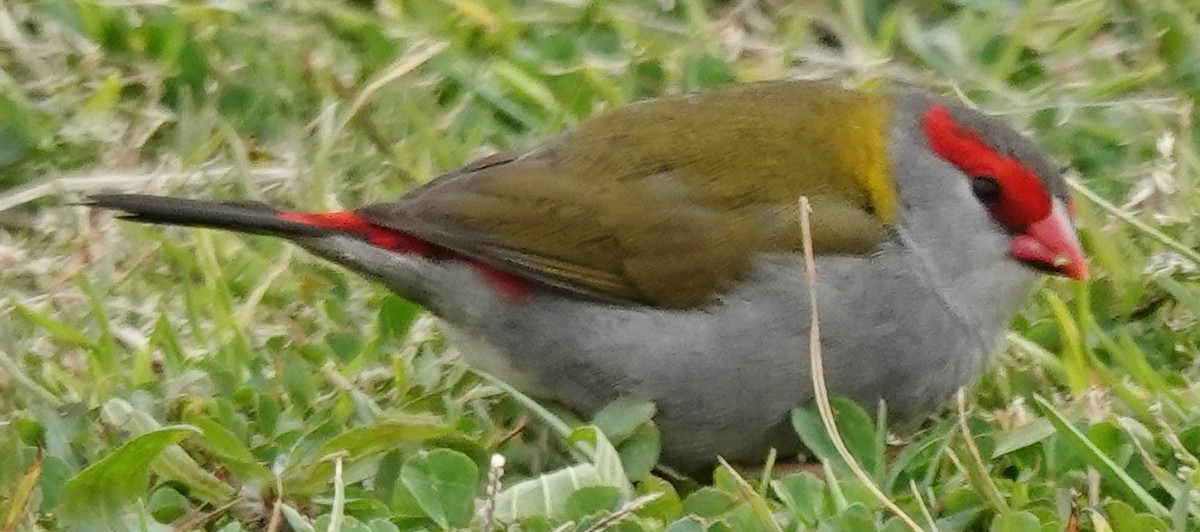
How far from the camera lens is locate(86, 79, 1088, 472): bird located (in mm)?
3264

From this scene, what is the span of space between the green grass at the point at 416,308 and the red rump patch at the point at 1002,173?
0.97 feet

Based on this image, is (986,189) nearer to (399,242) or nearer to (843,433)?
(843,433)

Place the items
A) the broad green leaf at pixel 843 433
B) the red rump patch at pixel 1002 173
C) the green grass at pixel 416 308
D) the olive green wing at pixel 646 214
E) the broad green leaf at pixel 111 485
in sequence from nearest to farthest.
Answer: the broad green leaf at pixel 111 485, the green grass at pixel 416 308, the broad green leaf at pixel 843 433, the olive green wing at pixel 646 214, the red rump patch at pixel 1002 173

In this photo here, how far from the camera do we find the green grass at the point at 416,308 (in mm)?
3061

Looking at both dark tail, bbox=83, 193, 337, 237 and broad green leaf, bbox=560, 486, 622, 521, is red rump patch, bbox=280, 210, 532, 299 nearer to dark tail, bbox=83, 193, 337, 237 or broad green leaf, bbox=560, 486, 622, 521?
dark tail, bbox=83, 193, 337, 237

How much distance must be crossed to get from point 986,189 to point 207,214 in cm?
143

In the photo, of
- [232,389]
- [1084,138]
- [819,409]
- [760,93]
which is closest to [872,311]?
[819,409]

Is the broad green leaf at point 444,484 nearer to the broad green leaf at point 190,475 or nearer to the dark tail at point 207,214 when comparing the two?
the broad green leaf at point 190,475

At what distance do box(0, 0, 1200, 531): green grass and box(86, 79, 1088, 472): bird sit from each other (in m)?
0.10

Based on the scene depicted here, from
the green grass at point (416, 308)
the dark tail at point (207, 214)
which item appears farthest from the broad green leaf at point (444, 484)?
the dark tail at point (207, 214)

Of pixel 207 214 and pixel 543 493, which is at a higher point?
pixel 207 214

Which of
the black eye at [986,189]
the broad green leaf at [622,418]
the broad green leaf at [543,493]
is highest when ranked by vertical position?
the black eye at [986,189]

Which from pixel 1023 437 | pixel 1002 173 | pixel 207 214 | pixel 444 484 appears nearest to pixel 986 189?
pixel 1002 173

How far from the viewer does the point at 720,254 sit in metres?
3.29
